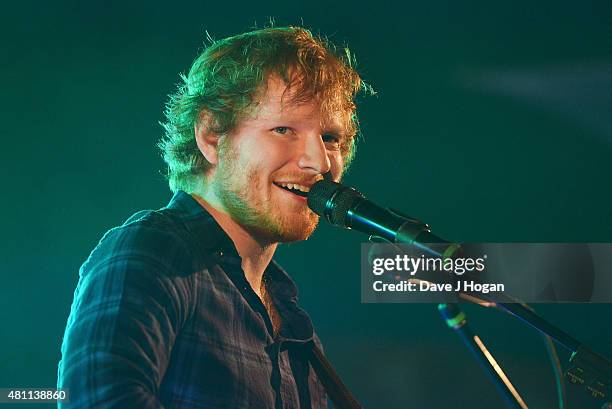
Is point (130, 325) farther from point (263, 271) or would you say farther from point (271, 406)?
point (263, 271)

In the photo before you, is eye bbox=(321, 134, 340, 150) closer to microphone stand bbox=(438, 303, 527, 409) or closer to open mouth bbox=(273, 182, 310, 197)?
open mouth bbox=(273, 182, 310, 197)

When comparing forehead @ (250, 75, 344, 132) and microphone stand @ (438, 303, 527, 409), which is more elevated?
forehead @ (250, 75, 344, 132)

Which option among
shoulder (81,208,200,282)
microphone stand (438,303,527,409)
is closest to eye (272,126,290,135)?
shoulder (81,208,200,282)

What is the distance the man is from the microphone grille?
5.8 inches

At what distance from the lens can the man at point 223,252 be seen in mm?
1202

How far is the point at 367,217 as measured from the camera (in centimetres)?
121

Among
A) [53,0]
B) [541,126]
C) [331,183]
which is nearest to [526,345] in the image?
[541,126]

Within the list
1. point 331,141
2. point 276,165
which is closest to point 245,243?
point 276,165

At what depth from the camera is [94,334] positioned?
3.88 ft

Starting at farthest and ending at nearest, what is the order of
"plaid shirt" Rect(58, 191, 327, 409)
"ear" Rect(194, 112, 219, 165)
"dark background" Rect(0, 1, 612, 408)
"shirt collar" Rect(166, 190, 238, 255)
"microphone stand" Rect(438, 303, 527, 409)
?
"dark background" Rect(0, 1, 612, 408)
"ear" Rect(194, 112, 219, 165)
"shirt collar" Rect(166, 190, 238, 255)
"plaid shirt" Rect(58, 191, 327, 409)
"microphone stand" Rect(438, 303, 527, 409)

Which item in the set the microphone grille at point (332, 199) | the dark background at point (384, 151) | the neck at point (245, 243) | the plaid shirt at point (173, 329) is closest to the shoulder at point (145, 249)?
the plaid shirt at point (173, 329)

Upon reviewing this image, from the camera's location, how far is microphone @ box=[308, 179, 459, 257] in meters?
1.08

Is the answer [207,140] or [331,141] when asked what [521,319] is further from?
[207,140]

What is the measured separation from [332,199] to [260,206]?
30 cm
